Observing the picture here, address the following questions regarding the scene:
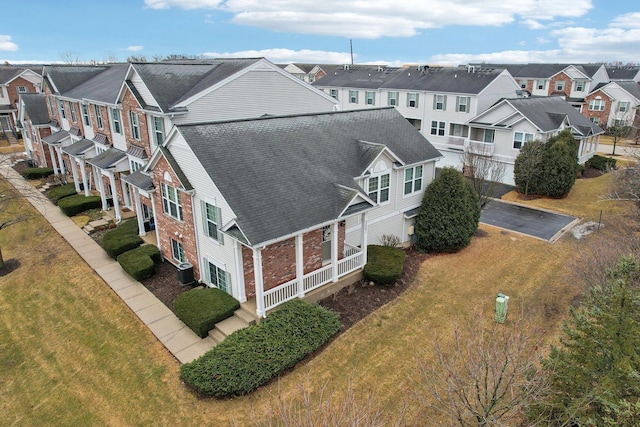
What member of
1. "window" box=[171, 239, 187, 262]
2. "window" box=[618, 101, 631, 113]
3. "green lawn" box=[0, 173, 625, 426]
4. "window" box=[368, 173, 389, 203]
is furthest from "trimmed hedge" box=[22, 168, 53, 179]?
"window" box=[618, 101, 631, 113]

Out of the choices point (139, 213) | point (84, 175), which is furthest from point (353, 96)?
point (139, 213)

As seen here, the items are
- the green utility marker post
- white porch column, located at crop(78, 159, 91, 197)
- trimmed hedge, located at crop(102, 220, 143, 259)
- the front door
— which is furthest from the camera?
white porch column, located at crop(78, 159, 91, 197)

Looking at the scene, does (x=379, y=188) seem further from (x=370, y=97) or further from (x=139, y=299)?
(x=370, y=97)

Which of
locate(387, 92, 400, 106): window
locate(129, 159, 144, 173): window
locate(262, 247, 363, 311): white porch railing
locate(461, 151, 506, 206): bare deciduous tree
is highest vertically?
locate(387, 92, 400, 106): window

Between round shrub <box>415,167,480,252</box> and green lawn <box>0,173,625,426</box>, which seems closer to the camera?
green lawn <box>0,173,625,426</box>

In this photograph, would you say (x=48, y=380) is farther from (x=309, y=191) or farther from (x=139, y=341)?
(x=309, y=191)

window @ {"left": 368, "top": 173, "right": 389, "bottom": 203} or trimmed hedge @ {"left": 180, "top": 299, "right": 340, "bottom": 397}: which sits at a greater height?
window @ {"left": 368, "top": 173, "right": 389, "bottom": 203}

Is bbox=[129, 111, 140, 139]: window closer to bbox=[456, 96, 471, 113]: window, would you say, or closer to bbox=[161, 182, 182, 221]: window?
bbox=[161, 182, 182, 221]: window

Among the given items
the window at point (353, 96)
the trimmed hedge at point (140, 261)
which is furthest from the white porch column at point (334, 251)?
the window at point (353, 96)
